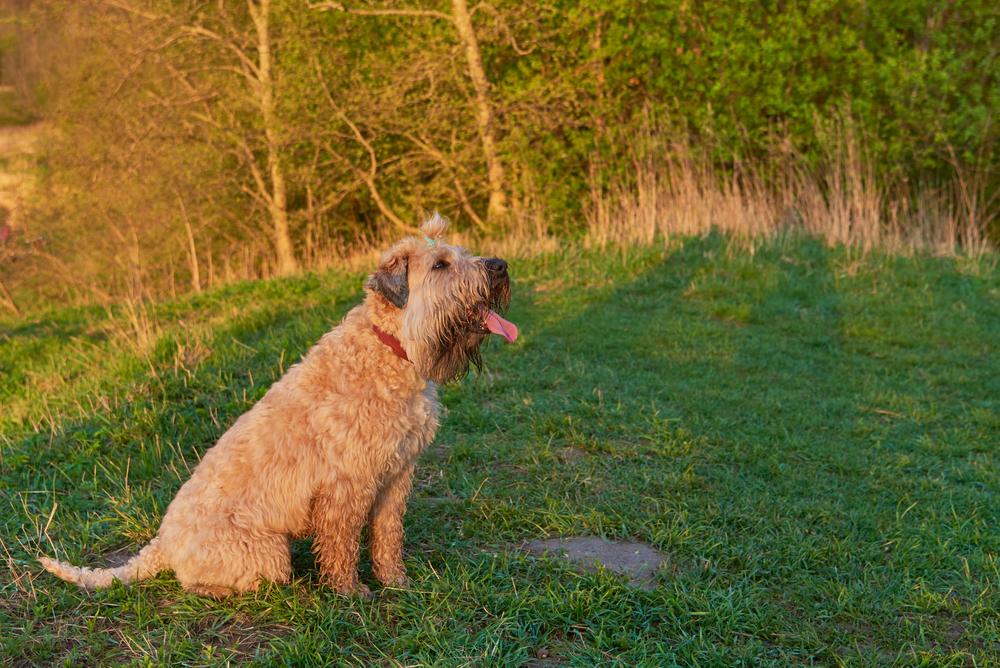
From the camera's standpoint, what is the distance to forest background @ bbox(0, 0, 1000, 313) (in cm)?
1502

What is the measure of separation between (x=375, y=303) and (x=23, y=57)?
23070 mm

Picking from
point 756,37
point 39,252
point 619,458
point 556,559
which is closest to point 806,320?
point 619,458

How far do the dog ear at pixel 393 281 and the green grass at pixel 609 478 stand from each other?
4.48 feet

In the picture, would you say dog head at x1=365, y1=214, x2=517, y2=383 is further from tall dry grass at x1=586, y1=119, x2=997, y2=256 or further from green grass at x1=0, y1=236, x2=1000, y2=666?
tall dry grass at x1=586, y1=119, x2=997, y2=256

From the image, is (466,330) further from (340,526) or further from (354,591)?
(354,591)

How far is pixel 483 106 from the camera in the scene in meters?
15.0

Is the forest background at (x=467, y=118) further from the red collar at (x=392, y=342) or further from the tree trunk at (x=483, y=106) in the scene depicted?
the red collar at (x=392, y=342)

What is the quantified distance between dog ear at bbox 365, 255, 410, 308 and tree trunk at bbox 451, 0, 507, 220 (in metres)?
11.4

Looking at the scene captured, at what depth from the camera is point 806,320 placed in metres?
9.70

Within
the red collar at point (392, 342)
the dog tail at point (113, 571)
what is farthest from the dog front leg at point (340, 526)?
the dog tail at point (113, 571)

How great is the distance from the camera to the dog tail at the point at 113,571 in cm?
A: 422

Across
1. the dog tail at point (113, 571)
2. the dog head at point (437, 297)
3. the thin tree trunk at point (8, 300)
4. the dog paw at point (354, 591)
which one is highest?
the dog head at point (437, 297)

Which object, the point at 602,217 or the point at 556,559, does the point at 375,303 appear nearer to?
the point at 556,559

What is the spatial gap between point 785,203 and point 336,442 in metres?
11.5
